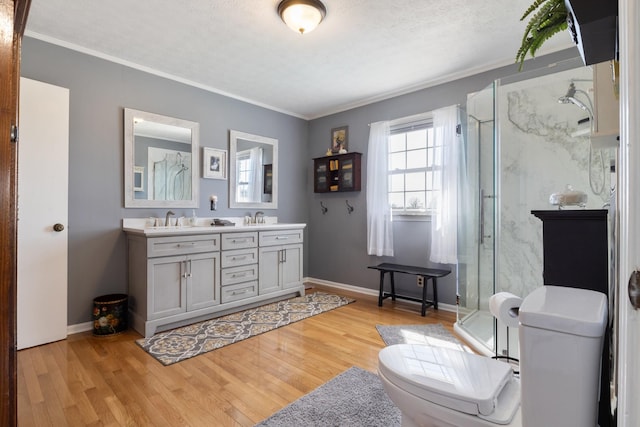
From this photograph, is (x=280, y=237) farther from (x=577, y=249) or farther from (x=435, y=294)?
(x=577, y=249)

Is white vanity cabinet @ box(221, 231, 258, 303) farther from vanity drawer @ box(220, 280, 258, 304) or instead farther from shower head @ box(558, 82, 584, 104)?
shower head @ box(558, 82, 584, 104)

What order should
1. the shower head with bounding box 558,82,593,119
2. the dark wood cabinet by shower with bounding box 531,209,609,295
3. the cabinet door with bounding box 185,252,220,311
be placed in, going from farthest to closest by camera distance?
the cabinet door with bounding box 185,252,220,311 → the shower head with bounding box 558,82,593,119 → the dark wood cabinet by shower with bounding box 531,209,609,295

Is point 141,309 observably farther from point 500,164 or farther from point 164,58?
point 500,164

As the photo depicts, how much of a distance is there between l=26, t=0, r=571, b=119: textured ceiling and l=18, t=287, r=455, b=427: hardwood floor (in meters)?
2.53

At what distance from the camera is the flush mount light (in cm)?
209

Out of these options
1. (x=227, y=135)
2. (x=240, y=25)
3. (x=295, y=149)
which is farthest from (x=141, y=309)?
(x=295, y=149)

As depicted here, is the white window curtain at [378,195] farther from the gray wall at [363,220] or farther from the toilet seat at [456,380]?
the toilet seat at [456,380]

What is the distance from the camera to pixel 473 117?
9.96ft

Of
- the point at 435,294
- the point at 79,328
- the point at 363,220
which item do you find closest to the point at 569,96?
the point at 435,294

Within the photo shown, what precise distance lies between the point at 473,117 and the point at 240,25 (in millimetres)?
2282

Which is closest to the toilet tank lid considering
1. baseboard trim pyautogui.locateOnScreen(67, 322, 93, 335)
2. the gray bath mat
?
the gray bath mat

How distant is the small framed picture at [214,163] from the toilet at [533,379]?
10.2 ft

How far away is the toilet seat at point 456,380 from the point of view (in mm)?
938

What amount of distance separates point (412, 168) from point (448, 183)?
59cm
